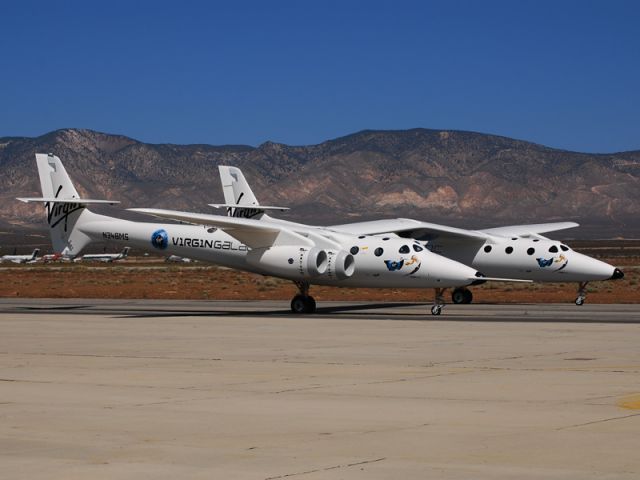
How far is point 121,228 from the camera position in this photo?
4222 centimetres

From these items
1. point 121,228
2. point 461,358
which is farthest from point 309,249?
point 461,358

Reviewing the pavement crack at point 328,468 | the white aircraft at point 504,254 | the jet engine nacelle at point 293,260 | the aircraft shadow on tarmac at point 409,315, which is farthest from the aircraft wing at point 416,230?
the pavement crack at point 328,468

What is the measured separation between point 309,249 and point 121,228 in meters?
7.82

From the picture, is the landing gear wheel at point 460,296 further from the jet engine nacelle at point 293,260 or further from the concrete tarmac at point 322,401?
the concrete tarmac at point 322,401

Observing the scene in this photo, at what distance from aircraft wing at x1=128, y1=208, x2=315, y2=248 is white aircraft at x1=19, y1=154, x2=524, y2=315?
3 cm

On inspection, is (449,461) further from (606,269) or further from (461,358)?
(606,269)

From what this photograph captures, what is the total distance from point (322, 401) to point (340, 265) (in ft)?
69.6

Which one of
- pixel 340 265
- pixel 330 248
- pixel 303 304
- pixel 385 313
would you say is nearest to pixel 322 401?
pixel 340 265

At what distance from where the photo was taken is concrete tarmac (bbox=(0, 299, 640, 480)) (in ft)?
37.6

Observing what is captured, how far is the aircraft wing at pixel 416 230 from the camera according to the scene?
43.6 m

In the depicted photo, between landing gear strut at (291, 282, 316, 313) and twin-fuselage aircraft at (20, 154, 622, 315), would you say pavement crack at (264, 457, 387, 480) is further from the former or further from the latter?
landing gear strut at (291, 282, 316, 313)

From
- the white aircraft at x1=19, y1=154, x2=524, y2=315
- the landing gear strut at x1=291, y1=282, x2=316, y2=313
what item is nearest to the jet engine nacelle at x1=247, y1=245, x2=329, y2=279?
the white aircraft at x1=19, y1=154, x2=524, y2=315

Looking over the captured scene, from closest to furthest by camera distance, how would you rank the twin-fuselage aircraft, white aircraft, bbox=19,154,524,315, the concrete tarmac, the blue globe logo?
the concrete tarmac → white aircraft, bbox=19,154,524,315 → the twin-fuselage aircraft → the blue globe logo

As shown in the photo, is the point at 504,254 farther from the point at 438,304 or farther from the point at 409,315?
the point at 409,315
